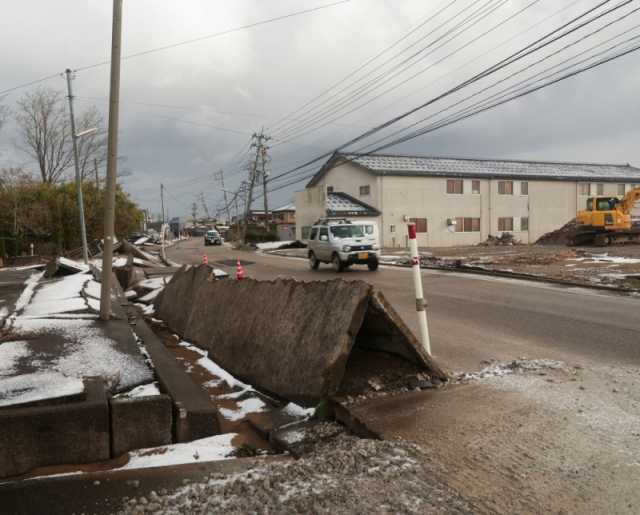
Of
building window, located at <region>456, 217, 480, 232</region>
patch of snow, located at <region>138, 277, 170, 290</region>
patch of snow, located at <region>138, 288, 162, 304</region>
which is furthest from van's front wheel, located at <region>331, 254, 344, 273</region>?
building window, located at <region>456, 217, 480, 232</region>

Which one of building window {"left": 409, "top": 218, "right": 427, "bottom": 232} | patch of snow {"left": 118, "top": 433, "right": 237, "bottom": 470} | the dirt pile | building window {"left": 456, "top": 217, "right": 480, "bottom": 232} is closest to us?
patch of snow {"left": 118, "top": 433, "right": 237, "bottom": 470}

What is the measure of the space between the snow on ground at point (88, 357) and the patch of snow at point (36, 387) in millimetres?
291

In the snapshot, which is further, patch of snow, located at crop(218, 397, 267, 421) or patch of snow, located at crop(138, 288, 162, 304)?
patch of snow, located at crop(138, 288, 162, 304)

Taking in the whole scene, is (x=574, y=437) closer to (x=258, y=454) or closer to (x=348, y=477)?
(x=348, y=477)

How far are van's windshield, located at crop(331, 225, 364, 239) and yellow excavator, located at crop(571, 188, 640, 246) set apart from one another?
18845 millimetres

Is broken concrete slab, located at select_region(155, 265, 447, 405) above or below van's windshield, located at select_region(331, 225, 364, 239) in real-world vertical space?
below

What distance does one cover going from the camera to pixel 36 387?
4191 millimetres

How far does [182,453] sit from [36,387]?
4.32 ft

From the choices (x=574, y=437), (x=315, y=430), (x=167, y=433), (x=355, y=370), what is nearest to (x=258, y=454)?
(x=315, y=430)

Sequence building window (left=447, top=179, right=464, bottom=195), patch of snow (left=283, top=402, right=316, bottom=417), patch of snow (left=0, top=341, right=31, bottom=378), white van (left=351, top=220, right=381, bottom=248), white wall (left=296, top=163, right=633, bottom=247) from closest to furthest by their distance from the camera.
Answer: patch of snow (left=283, top=402, right=316, bottom=417) < patch of snow (left=0, top=341, right=31, bottom=378) < white van (left=351, top=220, right=381, bottom=248) < white wall (left=296, top=163, right=633, bottom=247) < building window (left=447, top=179, right=464, bottom=195)

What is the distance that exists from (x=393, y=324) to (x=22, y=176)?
137 feet

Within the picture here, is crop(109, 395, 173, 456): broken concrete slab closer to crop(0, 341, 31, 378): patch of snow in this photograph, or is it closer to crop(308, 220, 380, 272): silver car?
crop(0, 341, 31, 378): patch of snow

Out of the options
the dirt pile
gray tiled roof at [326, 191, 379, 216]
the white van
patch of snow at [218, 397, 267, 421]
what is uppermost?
gray tiled roof at [326, 191, 379, 216]

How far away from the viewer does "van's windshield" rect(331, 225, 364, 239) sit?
20.4 m
